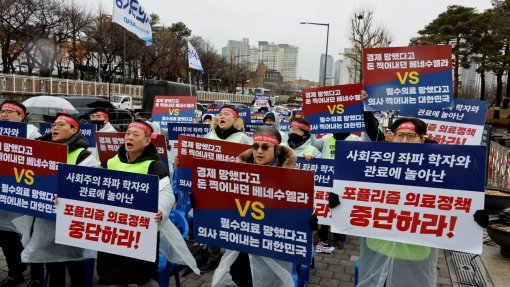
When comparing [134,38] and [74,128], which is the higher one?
[134,38]

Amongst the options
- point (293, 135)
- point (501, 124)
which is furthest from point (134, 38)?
point (293, 135)

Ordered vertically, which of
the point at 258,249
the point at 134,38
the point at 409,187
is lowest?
the point at 258,249

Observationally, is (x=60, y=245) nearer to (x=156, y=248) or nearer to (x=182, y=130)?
(x=156, y=248)

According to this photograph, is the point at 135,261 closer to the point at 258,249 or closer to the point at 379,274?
the point at 258,249

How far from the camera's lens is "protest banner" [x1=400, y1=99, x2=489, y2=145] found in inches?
251

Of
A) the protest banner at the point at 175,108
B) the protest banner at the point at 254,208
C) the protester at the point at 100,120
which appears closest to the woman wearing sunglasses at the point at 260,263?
the protest banner at the point at 254,208

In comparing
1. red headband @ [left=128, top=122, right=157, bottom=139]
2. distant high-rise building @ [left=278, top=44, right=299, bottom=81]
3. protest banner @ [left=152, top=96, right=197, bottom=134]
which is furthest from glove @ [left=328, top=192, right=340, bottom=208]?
distant high-rise building @ [left=278, top=44, right=299, bottom=81]

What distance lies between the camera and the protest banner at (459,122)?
20.9 feet

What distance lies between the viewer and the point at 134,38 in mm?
41656

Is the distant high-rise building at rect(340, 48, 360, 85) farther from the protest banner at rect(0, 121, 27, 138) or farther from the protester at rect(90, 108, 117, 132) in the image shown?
the protest banner at rect(0, 121, 27, 138)

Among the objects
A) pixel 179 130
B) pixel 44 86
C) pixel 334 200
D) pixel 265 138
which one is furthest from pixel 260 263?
pixel 44 86

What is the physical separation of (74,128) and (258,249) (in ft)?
7.26

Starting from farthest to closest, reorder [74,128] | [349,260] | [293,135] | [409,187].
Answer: [293,135], [349,260], [74,128], [409,187]

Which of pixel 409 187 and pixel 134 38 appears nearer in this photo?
pixel 409 187
